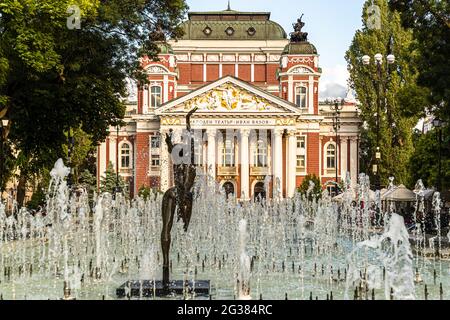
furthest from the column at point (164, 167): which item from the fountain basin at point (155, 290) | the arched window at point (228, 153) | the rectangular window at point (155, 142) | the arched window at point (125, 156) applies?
the fountain basin at point (155, 290)

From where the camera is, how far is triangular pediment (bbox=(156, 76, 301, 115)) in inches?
2399

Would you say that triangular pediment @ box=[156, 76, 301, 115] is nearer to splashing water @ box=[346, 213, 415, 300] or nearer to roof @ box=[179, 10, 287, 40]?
roof @ box=[179, 10, 287, 40]

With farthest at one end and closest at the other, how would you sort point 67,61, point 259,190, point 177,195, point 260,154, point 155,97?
point 155,97 < point 260,154 < point 259,190 < point 67,61 < point 177,195

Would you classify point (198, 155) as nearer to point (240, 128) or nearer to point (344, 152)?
point (240, 128)

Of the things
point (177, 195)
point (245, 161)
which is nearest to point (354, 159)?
point (245, 161)

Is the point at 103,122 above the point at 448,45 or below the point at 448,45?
below

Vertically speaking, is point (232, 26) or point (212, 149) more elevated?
point (232, 26)

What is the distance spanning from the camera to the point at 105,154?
214 ft

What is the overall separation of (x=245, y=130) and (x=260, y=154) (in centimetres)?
369

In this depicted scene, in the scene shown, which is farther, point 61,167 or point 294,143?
point 294,143

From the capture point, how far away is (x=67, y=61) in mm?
24734
